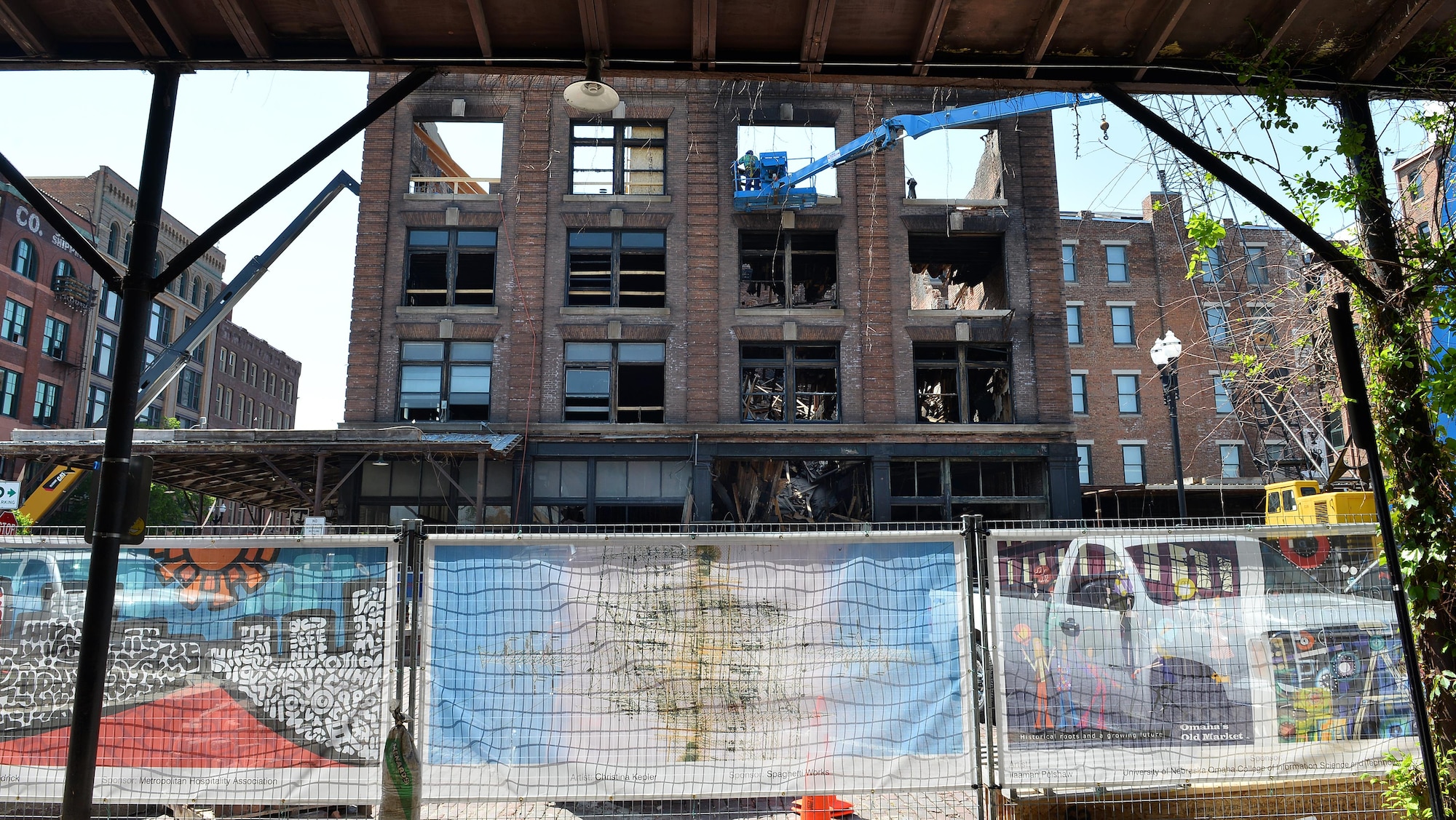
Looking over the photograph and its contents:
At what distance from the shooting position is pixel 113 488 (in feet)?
16.8

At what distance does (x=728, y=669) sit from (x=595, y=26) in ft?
14.2

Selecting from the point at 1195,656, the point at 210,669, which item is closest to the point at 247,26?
the point at 210,669

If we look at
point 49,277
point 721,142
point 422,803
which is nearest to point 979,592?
point 422,803

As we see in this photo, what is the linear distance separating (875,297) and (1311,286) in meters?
21.1

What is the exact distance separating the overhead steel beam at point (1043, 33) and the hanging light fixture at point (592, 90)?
8.89 feet

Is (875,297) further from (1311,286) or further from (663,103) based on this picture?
(1311,286)

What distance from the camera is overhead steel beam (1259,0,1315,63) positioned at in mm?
5668

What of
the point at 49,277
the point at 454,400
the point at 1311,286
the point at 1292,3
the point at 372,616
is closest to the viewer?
the point at 1292,3

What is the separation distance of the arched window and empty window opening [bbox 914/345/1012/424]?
154 ft

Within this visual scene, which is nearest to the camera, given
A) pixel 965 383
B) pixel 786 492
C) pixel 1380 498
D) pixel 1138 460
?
pixel 1380 498

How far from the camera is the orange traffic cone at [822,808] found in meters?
6.57

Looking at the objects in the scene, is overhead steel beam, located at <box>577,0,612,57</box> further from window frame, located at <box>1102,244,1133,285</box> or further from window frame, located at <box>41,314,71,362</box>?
window frame, located at <box>41,314,71,362</box>

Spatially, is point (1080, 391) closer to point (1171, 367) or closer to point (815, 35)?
point (1171, 367)

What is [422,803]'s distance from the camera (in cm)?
606
